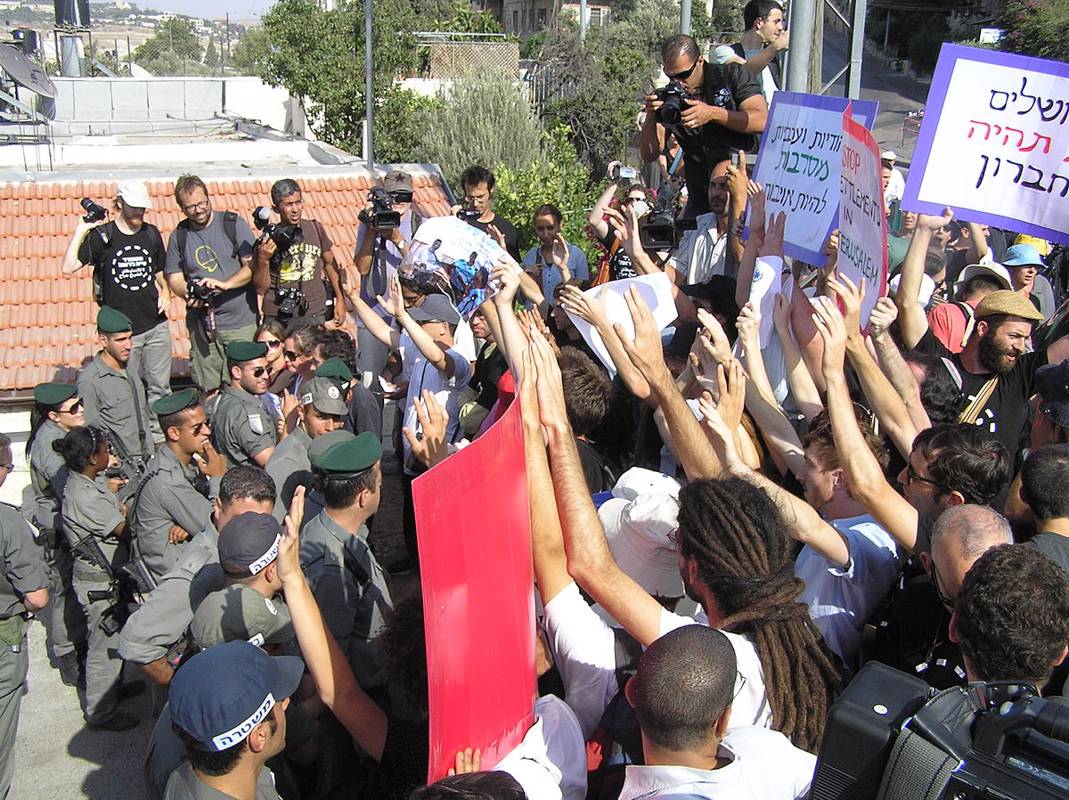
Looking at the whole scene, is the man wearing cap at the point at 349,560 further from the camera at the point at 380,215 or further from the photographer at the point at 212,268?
the photographer at the point at 212,268

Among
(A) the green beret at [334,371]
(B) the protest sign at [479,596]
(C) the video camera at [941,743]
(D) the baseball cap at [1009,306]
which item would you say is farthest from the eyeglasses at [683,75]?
(C) the video camera at [941,743]

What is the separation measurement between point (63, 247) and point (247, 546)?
24.1 feet

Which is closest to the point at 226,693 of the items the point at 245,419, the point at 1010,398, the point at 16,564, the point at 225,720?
the point at 225,720

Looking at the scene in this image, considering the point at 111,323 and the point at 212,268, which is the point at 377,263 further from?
the point at 111,323

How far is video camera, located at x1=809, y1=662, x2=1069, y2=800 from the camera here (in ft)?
4.67

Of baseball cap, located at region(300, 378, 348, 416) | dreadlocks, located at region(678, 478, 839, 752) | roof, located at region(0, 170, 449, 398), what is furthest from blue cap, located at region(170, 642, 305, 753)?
roof, located at region(0, 170, 449, 398)

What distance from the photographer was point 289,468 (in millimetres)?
4598

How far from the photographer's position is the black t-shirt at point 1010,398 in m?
4.09

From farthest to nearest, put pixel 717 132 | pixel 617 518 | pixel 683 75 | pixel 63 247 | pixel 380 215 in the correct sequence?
pixel 63 247 < pixel 380 215 < pixel 717 132 < pixel 683 75 < pixel 617 518

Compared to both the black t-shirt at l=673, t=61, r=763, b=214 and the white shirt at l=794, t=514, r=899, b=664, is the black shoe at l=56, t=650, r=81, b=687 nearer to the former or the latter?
the white shirt at l=794, t=514, r=899, b=664

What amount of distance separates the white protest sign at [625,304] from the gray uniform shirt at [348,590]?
1.24 meters

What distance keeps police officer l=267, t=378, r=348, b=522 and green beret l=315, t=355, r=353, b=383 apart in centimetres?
6

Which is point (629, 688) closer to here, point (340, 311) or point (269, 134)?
point (340, 311)

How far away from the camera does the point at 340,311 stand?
7020 mm
